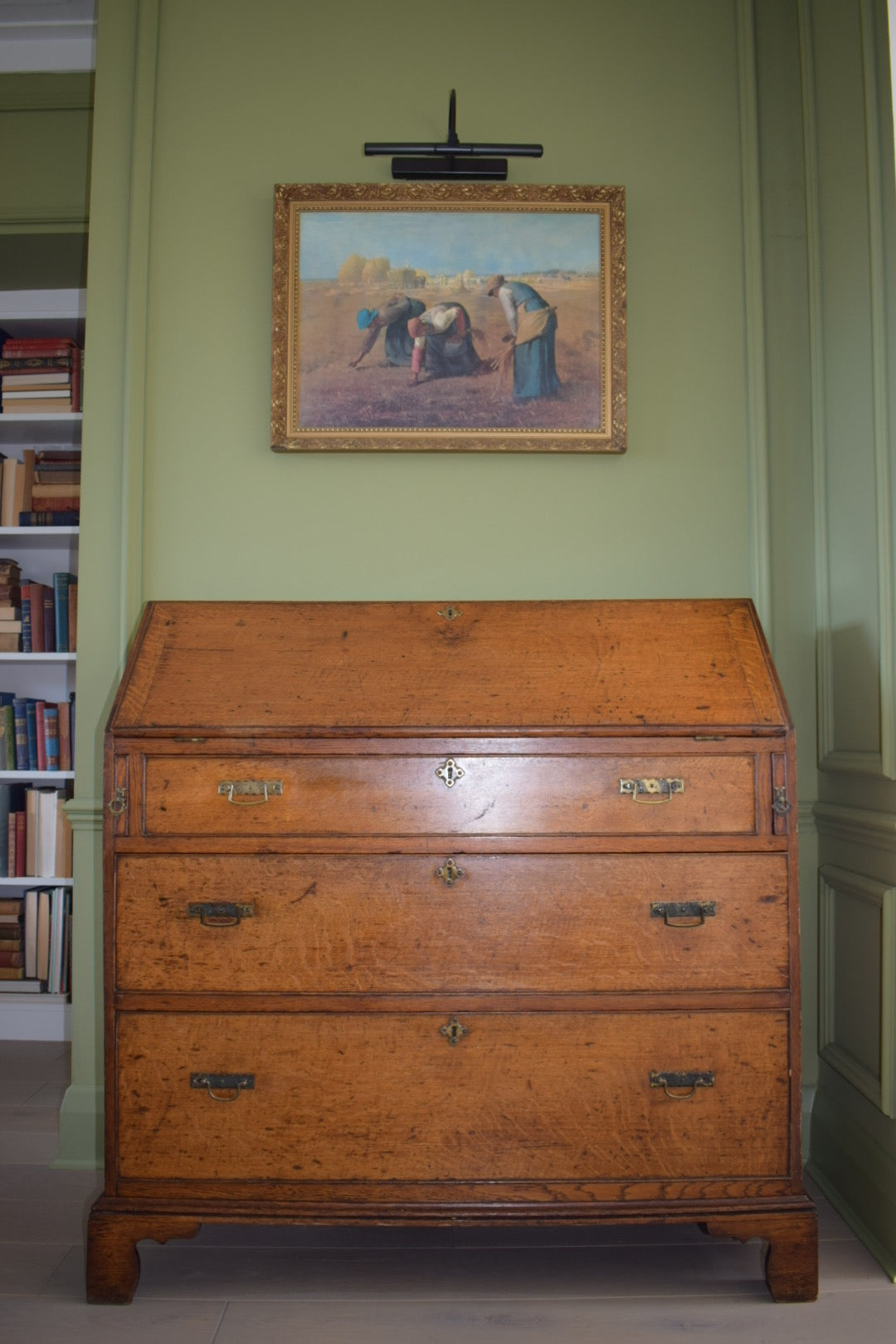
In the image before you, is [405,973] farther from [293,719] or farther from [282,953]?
[293,719]

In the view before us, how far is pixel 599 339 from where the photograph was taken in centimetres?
231

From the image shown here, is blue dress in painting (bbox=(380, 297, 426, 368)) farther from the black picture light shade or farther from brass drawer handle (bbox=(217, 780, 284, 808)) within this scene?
brass drawer handle (bbox=(217, 780, 284, 808))

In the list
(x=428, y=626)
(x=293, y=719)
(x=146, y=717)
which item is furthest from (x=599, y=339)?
(x=146, y=717)

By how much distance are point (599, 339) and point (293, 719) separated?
4.25ft

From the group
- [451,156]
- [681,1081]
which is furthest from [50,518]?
[681,1081]

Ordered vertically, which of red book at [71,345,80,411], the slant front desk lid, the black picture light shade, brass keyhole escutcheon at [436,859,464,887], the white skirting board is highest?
the black picture light shade

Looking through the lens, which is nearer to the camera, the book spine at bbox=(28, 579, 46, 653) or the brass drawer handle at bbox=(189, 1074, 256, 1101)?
the brass drawer handle at bbox=(189, 1074, 256, 1101)

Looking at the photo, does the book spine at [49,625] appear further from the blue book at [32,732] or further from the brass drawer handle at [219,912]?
the brass drawer handle at [219,912]

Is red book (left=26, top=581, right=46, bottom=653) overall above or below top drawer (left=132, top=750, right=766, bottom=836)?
above

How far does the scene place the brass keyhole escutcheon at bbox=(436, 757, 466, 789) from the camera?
5.66 feet

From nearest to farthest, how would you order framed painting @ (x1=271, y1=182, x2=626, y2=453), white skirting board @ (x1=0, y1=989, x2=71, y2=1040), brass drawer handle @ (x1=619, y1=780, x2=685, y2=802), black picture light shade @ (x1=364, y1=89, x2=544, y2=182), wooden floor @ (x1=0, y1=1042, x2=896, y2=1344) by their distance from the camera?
1. wooden floor @ (x1=0, y1=1042, x2=896, y2=1344)
2. brass drawer handle @ (x1=619, y1=780, x2=685, y2=802)
3. black picture light shade @ (x1=364, y1=89, x2=544, y2=182)
4. framed painting @ (x1=271, y1=182, x2=626, y2=453)
5. white skirting board @ (x1=0, y1=989, x2=71, y2=1040)

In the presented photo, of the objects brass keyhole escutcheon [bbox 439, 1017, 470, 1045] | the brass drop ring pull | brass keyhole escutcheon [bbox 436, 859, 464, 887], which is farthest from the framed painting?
brass keyhole escutcheon [bbox 439, 1017, 470, 1045]

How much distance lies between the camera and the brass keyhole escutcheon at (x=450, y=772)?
5.66ft

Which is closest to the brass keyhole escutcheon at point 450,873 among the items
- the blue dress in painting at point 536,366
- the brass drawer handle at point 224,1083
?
the brass drawer handle at point 224,1083
